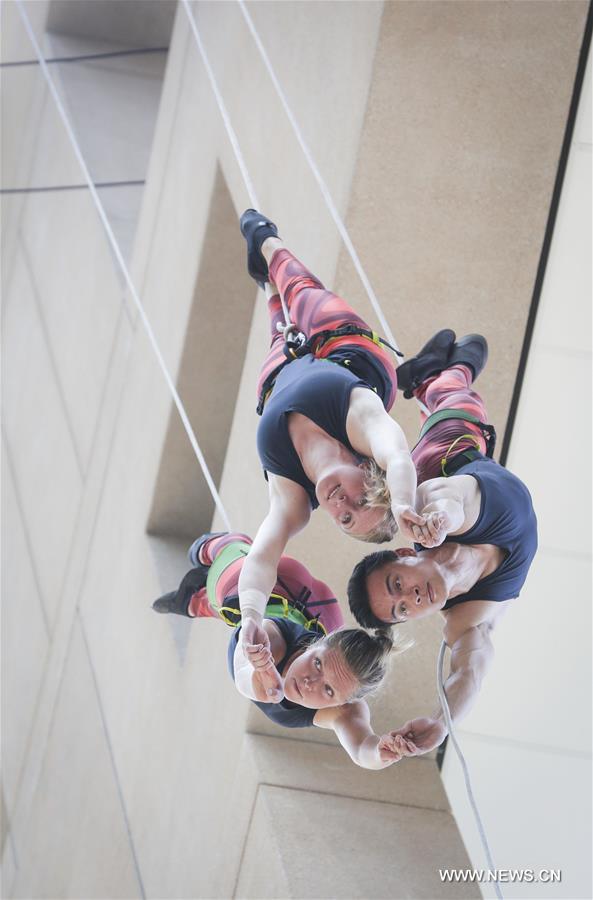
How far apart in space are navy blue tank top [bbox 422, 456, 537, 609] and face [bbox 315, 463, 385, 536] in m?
0.20

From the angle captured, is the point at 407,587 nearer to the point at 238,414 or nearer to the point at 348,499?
the point at 348,499

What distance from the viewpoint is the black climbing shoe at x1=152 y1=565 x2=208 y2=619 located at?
3.64 m

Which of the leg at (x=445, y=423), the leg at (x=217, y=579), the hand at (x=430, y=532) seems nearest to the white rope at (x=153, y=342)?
the leg at (x=217, y=579)

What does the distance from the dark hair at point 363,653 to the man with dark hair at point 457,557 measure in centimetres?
3

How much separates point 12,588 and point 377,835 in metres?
5.78

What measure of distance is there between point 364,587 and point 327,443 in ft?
0.99

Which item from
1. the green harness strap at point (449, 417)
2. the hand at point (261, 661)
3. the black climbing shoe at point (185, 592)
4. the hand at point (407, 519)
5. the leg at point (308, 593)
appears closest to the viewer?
the hand at point (407, 519)

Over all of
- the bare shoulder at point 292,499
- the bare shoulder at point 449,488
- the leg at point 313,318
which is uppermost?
the leg at point 313,318

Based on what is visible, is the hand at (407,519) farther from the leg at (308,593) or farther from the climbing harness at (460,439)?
the leg at (308,593)

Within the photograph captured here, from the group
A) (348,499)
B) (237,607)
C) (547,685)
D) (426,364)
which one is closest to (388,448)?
(348,499)

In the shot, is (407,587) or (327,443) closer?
(407,587)

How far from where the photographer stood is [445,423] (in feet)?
9.77

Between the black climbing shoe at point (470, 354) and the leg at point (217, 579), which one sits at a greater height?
the black climbing shoe at point (470, 354)

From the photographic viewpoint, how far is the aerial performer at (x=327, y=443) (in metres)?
2.52
